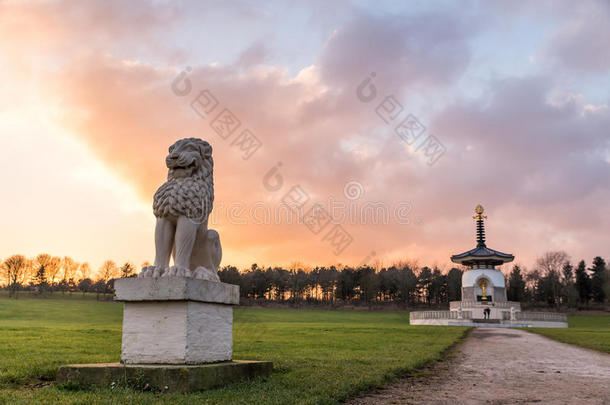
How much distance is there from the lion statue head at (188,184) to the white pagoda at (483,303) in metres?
37.4

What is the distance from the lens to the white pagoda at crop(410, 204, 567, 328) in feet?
133

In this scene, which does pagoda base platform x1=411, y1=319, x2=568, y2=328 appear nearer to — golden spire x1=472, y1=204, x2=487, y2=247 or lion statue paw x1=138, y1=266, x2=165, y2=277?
golden spire x1=472, y1=204, x2=487, y2=247

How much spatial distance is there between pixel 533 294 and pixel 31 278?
87.1 meters

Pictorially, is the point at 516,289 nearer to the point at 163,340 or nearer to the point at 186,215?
the point at 186,215

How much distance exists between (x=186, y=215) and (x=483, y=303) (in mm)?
44694

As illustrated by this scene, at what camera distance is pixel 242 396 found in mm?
5352

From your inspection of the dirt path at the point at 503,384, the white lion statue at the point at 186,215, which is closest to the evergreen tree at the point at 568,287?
the dirt path at the point at 503,384

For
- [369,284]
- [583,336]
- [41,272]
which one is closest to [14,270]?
[41,272]

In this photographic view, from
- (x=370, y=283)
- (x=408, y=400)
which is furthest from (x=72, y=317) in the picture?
(x=370, y=283)

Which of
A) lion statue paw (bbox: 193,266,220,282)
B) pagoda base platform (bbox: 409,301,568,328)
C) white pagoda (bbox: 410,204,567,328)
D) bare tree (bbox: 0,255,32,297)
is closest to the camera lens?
lion statue paw (bbox: 193,266,220,282)

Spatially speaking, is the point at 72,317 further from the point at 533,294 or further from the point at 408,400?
the point at 533,294

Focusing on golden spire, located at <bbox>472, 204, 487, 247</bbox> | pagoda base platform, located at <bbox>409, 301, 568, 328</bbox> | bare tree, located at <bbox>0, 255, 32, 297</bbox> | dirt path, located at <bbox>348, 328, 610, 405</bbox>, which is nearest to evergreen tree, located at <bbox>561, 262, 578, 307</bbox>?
golden spire, located at <bbox>472, 204, 487, 247</bbox>

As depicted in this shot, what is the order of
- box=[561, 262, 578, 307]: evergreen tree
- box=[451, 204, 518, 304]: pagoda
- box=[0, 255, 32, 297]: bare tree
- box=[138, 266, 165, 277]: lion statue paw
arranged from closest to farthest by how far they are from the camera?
box=[138, 266, 165, 277]: lion statue paw < box=[451, 204, 518, 304]: pagoda < box=[561, 262, 578, 307]: evergreen tree < box=[0, 255, 32, 297]: bare tree

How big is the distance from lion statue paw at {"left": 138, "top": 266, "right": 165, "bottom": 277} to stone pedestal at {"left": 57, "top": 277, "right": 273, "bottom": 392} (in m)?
0.20
